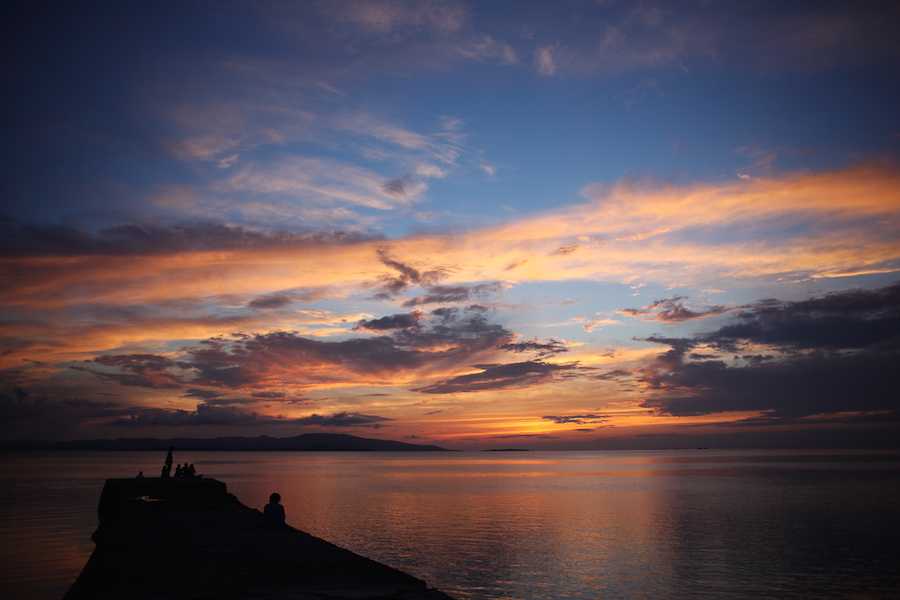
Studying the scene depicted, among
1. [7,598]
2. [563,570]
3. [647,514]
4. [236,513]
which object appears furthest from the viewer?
[647,514]

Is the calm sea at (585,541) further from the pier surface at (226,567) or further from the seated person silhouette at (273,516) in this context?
the seated person silhouette at (273,516)

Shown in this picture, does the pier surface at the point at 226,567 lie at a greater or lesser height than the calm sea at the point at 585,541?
greater

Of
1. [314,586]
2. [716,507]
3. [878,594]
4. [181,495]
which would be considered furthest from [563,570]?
[716,507]

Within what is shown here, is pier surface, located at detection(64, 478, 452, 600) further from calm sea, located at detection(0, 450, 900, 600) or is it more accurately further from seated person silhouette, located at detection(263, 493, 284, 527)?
calm sea, located at detection(0, 450, 900, 600)

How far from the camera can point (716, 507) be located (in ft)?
147

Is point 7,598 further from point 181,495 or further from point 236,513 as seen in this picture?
point 181,495

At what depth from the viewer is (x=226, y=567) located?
535 inches

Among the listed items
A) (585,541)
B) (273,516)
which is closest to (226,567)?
(273,516)

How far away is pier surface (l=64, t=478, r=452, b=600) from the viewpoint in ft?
36.3

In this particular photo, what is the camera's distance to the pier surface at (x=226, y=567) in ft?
36.3

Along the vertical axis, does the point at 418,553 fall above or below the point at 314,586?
below

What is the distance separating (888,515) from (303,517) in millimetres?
41468

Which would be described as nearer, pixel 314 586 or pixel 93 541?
pixel 314 586

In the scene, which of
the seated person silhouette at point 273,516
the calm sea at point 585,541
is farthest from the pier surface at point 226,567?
the calm sea at point 585,541
